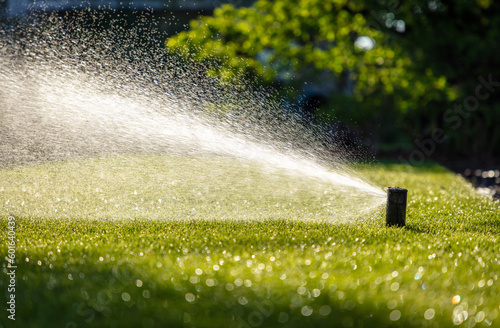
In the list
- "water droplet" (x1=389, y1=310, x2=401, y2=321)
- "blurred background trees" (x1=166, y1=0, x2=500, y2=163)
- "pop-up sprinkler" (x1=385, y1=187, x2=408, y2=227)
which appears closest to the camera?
"water droplet" (x1=389, y1=310, x2=401, y2=321)

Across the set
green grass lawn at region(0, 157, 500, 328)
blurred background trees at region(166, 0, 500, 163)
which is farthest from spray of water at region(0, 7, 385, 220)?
blurred background trees at region(166, 0, 500, 163)

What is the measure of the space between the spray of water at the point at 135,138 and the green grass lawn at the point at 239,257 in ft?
0.25

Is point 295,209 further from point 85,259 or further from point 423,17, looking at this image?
point 423,17

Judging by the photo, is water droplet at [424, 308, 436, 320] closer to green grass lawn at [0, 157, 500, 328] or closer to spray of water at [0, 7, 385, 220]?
green grass lawn at [0, 157, 500, 328]

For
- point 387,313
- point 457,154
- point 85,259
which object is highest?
point 387,313

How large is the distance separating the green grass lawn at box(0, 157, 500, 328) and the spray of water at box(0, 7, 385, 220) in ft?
0.25

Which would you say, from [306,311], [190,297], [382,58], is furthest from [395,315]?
[382,58]

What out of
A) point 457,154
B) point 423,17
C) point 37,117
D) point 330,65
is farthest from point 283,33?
point 37,117

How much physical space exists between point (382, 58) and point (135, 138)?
7126 millimetres

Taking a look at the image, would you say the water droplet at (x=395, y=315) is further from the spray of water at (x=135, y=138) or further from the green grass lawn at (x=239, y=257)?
the spray of water at (x=135, y=138)

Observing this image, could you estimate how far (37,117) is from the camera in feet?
32.9

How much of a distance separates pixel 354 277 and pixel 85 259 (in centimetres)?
167

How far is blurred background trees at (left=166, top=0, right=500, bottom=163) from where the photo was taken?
35.4 feet

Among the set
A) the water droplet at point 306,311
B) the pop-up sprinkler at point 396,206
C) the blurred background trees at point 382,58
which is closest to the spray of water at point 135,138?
the pop-up sprinkler at point 396,206
